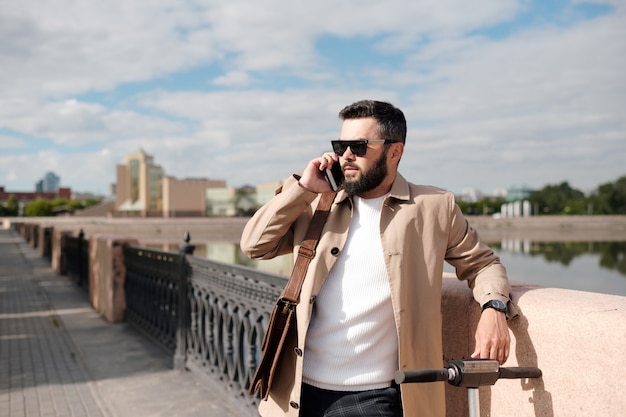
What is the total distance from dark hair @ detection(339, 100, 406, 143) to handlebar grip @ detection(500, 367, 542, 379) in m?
0.81

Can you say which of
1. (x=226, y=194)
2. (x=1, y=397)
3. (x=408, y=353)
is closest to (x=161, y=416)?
(x=1, y=397)

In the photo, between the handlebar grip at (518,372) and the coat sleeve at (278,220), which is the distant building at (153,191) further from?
the handlebar grip at (518,372)

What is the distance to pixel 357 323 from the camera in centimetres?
204

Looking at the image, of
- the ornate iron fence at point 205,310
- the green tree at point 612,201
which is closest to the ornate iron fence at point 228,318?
the ornate iron fence at point 205,310

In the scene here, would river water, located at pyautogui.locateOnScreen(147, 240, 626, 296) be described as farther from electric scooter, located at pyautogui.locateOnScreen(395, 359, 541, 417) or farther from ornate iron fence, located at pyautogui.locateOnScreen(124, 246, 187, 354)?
electric scooter, located at pyautogui.locateOnScreen(395, 359, 541, 417)

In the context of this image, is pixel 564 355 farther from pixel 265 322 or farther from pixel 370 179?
pixel 265 322

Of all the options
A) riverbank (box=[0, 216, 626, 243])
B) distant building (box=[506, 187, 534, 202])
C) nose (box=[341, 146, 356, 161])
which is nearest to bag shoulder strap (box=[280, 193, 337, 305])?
nose (box=[341, 146, 356, 161])

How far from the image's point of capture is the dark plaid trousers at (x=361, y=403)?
2.03 meters

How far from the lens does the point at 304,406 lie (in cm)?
214

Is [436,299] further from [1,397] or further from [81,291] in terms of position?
[81,291]

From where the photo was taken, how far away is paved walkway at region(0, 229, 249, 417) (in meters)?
5.09

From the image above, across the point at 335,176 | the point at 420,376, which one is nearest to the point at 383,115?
the point at 335,176

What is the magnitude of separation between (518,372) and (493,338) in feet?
0.63

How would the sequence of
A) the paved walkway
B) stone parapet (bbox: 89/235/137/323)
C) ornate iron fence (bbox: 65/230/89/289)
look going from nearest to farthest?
1. the paved walkway
2. stone parapet (bbox: 89/235/137/323)
3. ornate iron fence (bbox: 65/230/89/289)
